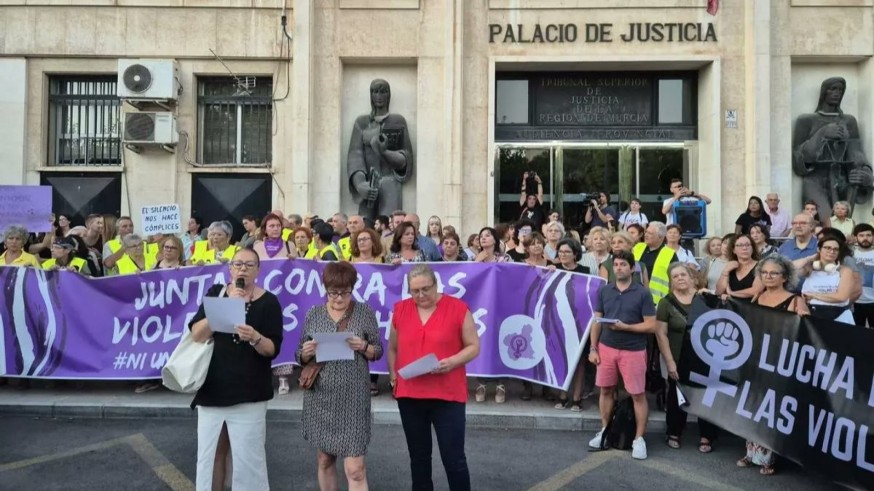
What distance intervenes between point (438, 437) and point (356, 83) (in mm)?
11046

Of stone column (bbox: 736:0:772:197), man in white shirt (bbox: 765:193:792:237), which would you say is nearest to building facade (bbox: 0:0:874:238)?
stone column (bbox: 736:0:772:197)

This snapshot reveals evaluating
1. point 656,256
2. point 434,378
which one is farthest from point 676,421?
point 434,378

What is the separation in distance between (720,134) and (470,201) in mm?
5485

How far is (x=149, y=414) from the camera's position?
6789 mm

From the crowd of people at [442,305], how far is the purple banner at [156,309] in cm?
29

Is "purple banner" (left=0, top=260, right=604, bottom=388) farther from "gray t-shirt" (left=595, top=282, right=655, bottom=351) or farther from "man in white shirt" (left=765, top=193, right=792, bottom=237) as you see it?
"man in white shirt" (left=765, top=193, right=792, bottom=237)

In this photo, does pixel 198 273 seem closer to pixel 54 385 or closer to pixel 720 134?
pixel 54 385

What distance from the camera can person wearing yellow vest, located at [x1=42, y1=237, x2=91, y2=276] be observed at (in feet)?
24.9

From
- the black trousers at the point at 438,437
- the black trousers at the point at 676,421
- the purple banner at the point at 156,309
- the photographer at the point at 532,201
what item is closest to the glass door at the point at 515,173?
the photographer at the point at 532,201

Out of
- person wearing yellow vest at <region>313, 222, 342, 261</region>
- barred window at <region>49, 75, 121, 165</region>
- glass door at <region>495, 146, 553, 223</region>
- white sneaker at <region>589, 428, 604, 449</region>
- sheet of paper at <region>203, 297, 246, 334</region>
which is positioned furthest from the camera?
glass door at <region>495, 146, 553, 223</region>

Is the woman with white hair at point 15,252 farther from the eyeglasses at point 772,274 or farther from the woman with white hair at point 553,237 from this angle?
the eyeglasses at point 772,274

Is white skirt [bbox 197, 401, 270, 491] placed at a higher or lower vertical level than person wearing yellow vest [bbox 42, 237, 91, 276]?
lower

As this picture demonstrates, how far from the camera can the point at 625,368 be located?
576 cm

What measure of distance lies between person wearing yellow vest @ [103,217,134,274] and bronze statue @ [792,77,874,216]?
1298 centimetres
